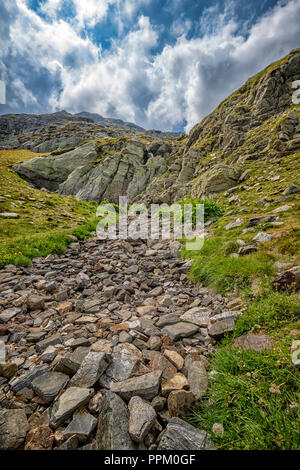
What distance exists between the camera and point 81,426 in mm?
2291

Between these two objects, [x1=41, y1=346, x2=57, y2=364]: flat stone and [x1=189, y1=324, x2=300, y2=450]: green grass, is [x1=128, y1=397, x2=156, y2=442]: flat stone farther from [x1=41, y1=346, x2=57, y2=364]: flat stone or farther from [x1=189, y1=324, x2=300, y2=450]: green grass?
[x1=41, y1=346, x2=57, y2=364]: flat stone

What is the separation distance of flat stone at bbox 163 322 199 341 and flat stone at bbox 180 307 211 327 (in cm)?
21

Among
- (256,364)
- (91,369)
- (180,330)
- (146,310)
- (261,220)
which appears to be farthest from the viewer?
(261,220)

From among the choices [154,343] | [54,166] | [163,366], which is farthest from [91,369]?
[54,166]

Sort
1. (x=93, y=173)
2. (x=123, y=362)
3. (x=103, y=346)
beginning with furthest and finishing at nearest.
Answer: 1. (x=93, y=173)
2. (x=103, y=346)
3. (x=123, y=362)

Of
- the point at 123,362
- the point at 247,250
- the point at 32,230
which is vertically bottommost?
the point at 123,362

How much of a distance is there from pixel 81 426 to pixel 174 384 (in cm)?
135

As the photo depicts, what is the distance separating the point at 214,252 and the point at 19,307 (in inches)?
275

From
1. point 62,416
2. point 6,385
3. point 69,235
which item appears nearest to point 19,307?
point 6,385

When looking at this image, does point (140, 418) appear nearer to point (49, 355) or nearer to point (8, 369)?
point (49, 355)

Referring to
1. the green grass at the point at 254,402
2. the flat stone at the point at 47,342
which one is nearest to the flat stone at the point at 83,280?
the flat stone at the point at 47,342

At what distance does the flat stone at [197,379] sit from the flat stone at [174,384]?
3.9 inches

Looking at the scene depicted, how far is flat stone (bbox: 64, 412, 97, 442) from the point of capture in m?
2.21
